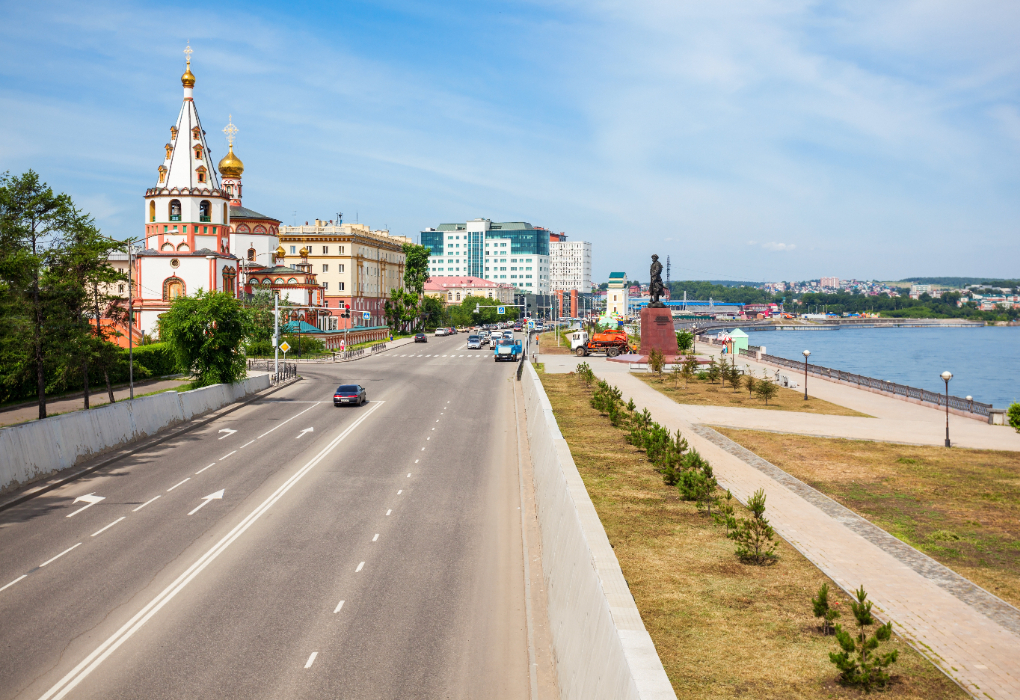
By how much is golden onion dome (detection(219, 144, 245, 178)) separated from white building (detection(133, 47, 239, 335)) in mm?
20189

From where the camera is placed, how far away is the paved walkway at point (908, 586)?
9.82 m

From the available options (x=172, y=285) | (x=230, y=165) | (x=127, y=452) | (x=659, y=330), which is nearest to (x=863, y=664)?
(x=127, y=452)

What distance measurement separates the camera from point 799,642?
10.3m

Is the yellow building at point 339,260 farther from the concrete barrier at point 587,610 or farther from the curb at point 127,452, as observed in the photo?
the concrete barrier at point 587,610

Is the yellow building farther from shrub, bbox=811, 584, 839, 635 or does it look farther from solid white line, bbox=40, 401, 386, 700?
shrub, bbox=811, 584, 839, 635

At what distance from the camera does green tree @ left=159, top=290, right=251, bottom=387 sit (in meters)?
40.2

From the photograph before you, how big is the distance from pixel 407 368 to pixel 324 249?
54112 millimetres

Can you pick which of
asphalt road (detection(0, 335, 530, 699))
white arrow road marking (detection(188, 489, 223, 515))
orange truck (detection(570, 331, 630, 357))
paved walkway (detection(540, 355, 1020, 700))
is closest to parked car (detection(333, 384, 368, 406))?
asphalt road (detection(0, 335, 530, 699))

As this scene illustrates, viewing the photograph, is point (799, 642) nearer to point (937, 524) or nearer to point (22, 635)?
point (937, 524)

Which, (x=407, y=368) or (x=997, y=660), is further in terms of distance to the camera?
(x=407, y=368)

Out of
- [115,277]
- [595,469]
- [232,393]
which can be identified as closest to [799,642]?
[595,469]

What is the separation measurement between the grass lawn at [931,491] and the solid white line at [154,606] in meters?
14.3

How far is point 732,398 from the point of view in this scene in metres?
42.8

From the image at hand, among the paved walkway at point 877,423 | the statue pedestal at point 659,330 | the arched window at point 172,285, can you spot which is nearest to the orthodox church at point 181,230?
the arched window at point 172,285
